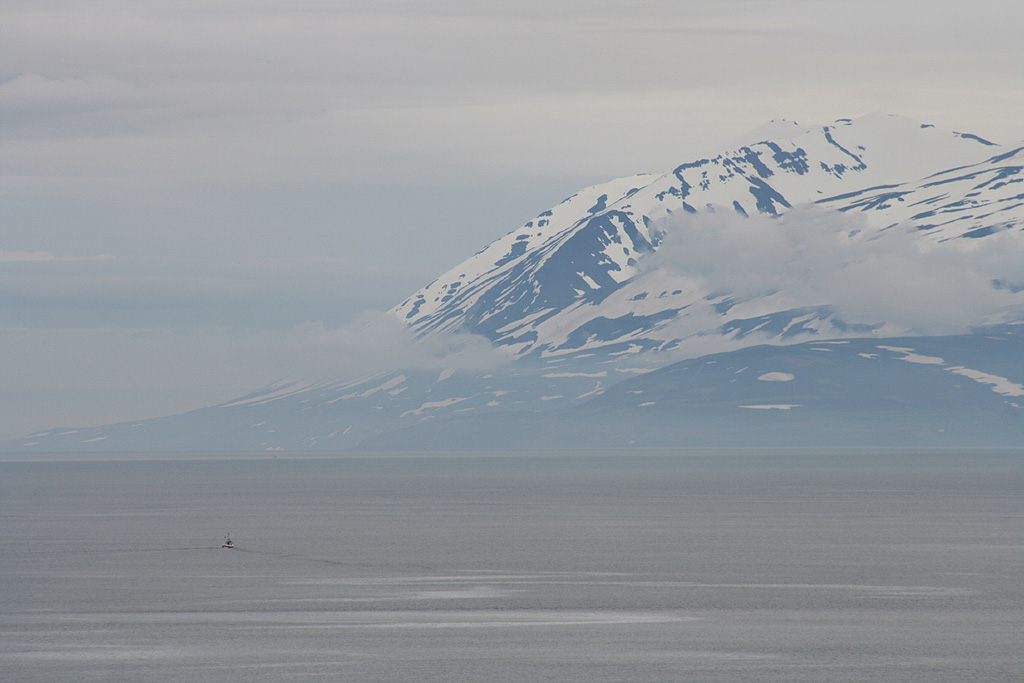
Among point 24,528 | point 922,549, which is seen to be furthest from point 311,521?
point 922,549

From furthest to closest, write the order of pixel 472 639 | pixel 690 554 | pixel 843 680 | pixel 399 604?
pixel 690 554
pixel 399 604
pixel 472 639
pixel 843 680

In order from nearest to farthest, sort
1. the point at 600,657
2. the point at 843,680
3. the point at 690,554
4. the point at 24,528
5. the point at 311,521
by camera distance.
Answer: the point at 843,680 < the point at 600,657 < the point at 690,554 < the point at 24,528 < the point at 311,521

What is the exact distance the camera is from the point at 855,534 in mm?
137625

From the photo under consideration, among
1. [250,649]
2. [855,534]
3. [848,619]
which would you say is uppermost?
[250,649]

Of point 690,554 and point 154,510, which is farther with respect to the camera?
point 154,510

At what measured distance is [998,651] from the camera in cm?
6569

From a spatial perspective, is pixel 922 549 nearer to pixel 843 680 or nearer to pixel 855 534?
pixel 855 534

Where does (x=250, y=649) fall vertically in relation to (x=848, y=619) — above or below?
above

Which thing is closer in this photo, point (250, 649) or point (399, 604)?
point (250, 649)

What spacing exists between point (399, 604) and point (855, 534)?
223 ft

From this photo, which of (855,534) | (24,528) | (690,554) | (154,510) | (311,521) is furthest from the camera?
A: (154,510)

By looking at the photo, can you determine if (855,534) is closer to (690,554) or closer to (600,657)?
(690,554)

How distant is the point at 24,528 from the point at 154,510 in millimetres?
43844

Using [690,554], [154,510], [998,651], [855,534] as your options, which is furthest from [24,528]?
[998,651]
